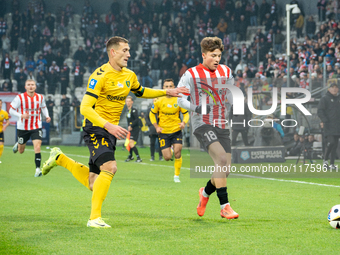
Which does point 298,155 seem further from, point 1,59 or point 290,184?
point 1,59

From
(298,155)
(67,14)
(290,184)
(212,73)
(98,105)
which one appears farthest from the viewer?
(67,14)

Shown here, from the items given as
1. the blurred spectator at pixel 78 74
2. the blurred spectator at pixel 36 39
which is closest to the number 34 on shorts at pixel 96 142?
the blurred spectator at pixel 78 74

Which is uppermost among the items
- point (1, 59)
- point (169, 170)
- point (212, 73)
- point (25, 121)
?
point (1, 59)

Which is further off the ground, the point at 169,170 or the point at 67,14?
the point at 67,14

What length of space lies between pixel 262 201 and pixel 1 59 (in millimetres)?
26376

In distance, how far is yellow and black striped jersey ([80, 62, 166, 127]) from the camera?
16.8 feet

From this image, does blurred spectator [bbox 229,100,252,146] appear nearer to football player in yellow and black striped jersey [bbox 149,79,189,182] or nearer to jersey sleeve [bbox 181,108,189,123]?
football player in yellow and black striped jersey [bbox 149,79,189,182]

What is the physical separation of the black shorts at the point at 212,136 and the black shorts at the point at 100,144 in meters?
1.10

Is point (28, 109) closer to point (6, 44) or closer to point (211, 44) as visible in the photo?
point (211, 44)

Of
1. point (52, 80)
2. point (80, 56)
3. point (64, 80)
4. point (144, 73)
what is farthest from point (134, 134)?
point (80, 56)

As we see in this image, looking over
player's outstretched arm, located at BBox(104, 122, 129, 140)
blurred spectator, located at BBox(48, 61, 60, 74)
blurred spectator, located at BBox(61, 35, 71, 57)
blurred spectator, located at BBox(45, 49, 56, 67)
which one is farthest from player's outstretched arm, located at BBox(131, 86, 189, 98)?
blurred spectator, located at BBox(61, 35, 71, 57)

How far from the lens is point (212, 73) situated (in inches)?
233

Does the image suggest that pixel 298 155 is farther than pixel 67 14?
No

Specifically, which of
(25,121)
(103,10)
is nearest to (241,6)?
(103,10)
